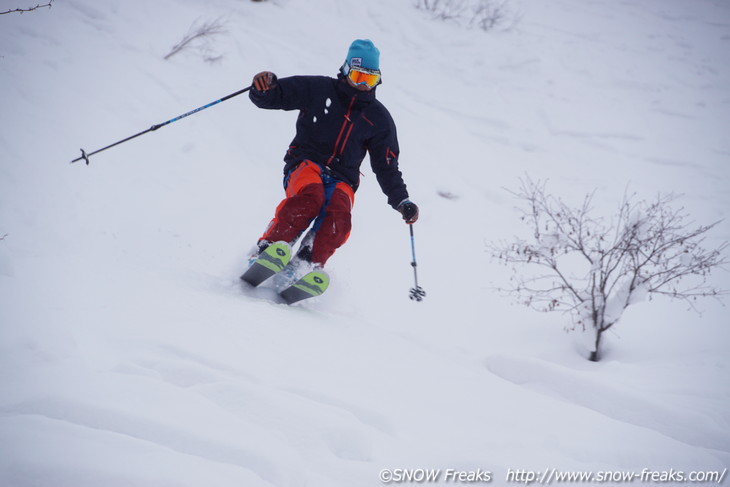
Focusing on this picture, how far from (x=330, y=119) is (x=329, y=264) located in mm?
1847

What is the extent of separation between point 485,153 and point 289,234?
17.9 ft

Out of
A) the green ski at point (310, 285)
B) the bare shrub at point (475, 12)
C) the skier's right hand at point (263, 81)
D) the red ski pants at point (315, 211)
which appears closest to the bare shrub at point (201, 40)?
the skier's right hand at point (263, 81)

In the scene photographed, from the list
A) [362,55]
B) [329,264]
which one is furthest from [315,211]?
[329,264]

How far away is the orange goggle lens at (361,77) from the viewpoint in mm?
3215

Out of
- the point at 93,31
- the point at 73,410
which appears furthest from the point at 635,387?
the point at 93,31

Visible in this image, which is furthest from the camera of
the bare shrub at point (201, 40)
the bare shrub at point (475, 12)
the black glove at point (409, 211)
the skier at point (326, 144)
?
the bare shrub at point (475, 12)

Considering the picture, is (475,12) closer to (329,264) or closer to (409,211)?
(329,264)

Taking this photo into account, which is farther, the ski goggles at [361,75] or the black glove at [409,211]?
the black glove at [409,211]

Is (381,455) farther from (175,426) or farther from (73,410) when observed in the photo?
(73,410)

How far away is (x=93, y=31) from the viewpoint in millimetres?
6070

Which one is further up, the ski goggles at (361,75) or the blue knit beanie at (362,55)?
the blue knit beanie at (362,55)

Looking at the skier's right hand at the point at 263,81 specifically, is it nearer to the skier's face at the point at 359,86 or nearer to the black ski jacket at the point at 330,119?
the black ski jacket at the point at 330,119

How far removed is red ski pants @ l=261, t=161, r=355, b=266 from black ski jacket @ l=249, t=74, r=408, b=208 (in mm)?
145

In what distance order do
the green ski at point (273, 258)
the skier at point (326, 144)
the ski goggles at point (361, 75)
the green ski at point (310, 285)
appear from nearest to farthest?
the green ski at point (273, 258) < the green ski at point (310, 285) < the skier at point (326, 144) < the ski goggles at point (361, 75)
